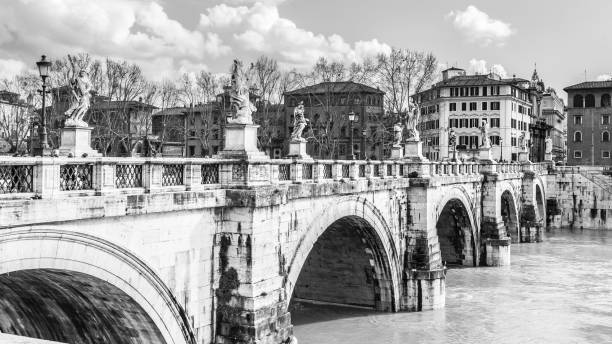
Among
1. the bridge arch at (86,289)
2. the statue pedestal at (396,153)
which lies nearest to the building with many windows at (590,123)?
the statue pedestal at (396,153)

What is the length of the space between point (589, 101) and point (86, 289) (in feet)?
257

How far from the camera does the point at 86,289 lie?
11602 mm

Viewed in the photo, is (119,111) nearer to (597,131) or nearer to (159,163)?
(159,163)

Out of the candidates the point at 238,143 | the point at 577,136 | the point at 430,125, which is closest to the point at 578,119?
the point at 577,136

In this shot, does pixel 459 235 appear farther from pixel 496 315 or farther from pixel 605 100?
pixel 605 100

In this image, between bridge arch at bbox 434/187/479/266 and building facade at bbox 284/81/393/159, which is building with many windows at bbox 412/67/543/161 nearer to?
building facade at bbox 284/81/393/159

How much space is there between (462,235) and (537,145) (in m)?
54.3

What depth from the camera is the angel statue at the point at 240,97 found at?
46.5 feet

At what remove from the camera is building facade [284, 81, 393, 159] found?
51.8 meters

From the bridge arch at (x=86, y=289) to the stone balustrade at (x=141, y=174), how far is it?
73 centimetres

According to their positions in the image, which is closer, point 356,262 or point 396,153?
point 356,262

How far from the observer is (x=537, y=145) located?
85.2 m

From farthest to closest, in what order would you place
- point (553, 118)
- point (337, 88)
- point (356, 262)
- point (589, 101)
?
point (553, 118), point (589, 101), point (337, 88), point (356, 262)

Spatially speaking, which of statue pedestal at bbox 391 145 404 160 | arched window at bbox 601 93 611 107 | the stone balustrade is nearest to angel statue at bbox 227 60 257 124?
the stone balustrade
